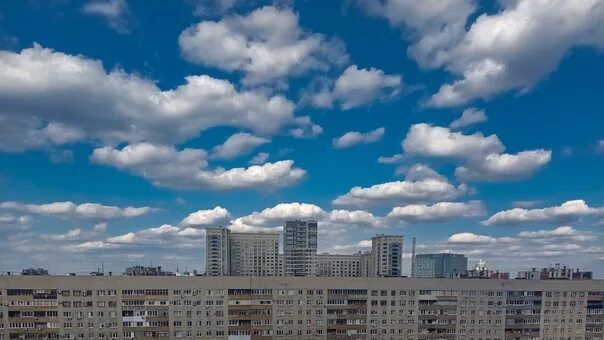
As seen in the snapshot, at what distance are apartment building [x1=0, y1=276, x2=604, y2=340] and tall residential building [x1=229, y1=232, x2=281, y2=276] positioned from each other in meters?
82.9

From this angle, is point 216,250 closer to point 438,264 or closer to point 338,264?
point 338,264

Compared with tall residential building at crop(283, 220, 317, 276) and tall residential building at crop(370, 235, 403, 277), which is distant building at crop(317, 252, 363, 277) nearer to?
tall residential building at crop(283, 220, 317, 276)

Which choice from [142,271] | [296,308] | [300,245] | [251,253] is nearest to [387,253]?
[300,245]

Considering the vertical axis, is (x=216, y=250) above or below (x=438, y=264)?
above

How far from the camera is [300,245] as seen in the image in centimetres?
16538

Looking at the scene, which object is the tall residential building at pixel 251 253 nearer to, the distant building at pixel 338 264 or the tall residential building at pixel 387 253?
the distant building at pixel 338 264

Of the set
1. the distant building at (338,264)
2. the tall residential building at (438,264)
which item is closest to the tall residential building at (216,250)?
the distant building at (338,264)

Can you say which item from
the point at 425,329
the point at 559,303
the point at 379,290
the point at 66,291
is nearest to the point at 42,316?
the point at 66,291

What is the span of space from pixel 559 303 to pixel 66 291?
91.6 m

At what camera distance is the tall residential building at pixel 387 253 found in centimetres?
14162

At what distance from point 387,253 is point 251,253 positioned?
53912mm

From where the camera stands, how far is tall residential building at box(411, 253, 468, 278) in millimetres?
162000

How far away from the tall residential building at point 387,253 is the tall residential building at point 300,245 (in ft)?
97.6

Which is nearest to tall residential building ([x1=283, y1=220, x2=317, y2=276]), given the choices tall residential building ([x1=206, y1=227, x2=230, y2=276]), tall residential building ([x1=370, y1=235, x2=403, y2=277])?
tall residential building ([x1=370, y1=235, x2=403, y2=277])
